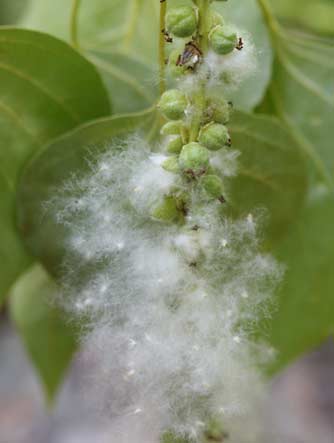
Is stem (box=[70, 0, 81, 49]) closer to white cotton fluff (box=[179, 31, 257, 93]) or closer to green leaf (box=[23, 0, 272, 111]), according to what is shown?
green leaf (box=[23, 0, 272, 111])

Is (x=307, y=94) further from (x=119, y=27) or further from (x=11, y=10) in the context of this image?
(x=11, y=10)

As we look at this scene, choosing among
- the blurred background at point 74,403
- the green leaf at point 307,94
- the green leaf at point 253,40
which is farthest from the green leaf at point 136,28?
the blurred background at point 74,403

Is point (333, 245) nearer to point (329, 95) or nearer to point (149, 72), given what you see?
point (329, 95)

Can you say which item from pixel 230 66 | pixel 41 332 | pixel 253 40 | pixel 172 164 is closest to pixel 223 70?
pixel 230 66

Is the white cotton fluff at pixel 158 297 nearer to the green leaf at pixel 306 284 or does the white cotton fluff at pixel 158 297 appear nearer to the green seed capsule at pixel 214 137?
the green seed capsule at pixel 214 137

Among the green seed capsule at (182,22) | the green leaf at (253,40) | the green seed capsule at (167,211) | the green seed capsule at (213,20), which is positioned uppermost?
the green seed capsule at (182,22)

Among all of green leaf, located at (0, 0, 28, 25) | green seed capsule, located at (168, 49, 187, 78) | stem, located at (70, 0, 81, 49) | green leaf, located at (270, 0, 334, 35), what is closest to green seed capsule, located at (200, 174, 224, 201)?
green seed capsule, located at (168, 49, 187, 78)

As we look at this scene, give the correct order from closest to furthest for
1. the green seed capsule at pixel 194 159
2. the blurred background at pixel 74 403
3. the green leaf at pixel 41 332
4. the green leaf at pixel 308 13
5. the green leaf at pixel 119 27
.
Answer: the green seed capsule at pixel 194 159 → the green leaf at pixel 119 27 → the green leaf at pixel 308 13 → the green leaf at pixel 41 332 → the blurred background at pixel 74 403
